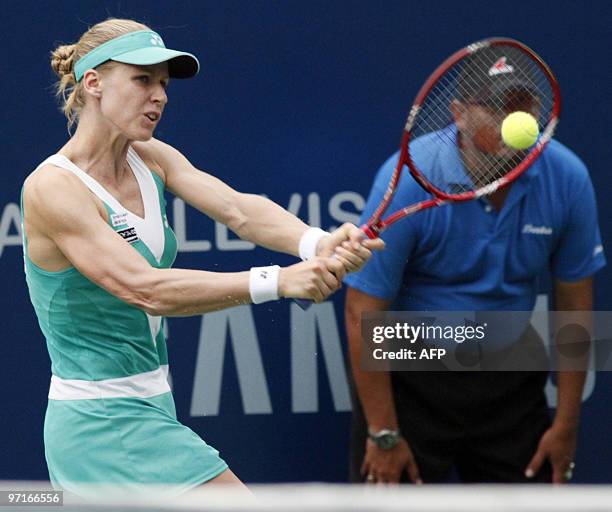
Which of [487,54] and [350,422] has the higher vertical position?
[487,54]

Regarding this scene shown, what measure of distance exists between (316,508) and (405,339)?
2342 mm

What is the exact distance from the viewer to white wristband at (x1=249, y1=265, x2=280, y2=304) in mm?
3090


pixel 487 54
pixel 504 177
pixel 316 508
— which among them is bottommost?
pixel 316 508

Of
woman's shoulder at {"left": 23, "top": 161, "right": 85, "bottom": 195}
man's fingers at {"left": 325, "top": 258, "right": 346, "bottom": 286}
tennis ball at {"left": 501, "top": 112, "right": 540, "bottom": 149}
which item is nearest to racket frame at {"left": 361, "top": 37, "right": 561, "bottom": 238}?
tennis ball at {"left": 501, "top": 112, "right": 540, "bottom": 149}

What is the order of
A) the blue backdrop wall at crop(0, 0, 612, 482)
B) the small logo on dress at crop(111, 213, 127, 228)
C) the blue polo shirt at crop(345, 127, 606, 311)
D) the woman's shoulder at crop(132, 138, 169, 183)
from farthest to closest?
1. the blue backdrop wall at crop(0, 0, 612, 482)
2. the blue polo shirt at crop(345, 127, 606, 311)
3. the woman's shoulder at crop(132, 138, 169, 183)
4. the small logo on dress at crop(111, 213, 127, 228)

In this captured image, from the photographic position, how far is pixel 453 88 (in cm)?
407

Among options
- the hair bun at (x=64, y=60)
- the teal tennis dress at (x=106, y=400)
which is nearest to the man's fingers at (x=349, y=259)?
the teal tennis dress at (x=106, y=400)

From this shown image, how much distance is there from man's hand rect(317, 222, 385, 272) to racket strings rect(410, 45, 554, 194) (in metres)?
0.87

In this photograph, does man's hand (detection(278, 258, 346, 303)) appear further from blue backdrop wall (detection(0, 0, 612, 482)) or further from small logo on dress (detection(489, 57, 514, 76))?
blue backdrop wall (detection(0, 0, 612, 482))

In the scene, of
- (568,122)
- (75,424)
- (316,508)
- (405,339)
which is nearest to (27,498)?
(75,424)

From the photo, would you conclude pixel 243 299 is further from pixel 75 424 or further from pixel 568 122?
pixel 568 122

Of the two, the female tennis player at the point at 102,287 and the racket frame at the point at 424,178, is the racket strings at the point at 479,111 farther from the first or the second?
the female tennis player at the point at 102,287

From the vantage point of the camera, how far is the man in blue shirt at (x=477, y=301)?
4.17 meters

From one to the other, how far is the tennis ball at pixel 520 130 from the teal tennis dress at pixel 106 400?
42.4 inches
